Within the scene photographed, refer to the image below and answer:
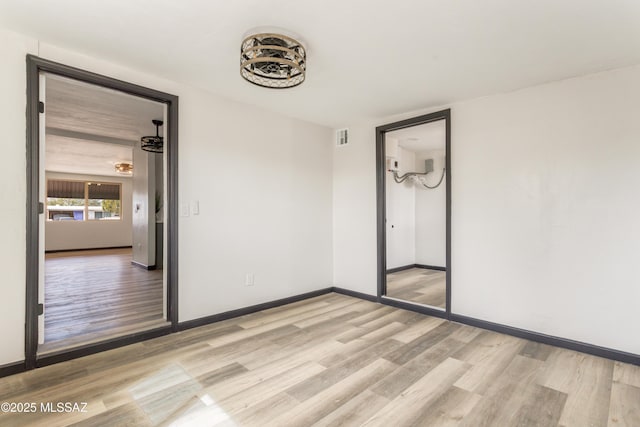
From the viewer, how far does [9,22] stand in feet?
6.97

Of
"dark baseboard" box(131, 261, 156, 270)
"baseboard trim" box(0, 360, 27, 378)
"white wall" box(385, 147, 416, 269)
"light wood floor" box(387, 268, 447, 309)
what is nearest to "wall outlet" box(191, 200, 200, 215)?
"baseboard trim" box(0, 360, 27, 378)

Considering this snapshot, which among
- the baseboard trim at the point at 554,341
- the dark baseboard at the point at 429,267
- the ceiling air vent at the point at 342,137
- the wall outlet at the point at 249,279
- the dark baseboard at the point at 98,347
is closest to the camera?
the dark baseboard at the point at 98,347

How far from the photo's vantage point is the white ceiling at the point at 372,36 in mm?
1909

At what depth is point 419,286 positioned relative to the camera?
4.94 meters

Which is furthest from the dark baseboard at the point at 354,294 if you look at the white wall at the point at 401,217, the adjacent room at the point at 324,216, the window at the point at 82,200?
the window at the point at 82,200

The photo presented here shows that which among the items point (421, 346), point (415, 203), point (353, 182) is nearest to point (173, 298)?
point (421, 346)

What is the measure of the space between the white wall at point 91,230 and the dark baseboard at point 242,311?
28.8ft

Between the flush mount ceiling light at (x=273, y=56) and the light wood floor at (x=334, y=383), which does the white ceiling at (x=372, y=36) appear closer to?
the flush mount ceiling light at (x=273, y=56)

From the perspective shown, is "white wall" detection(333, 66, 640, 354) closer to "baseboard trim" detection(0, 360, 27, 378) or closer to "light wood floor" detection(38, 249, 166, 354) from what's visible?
"light wood floor" detection(38, 249, 166, 354)

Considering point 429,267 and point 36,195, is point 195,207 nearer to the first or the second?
point 36,195

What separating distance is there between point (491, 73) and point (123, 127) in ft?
17.8

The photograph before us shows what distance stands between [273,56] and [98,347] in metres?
2.74

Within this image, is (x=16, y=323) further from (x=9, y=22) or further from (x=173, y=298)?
(x=9, y=22)

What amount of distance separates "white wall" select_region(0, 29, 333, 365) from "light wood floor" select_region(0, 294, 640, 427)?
0.58 metres
